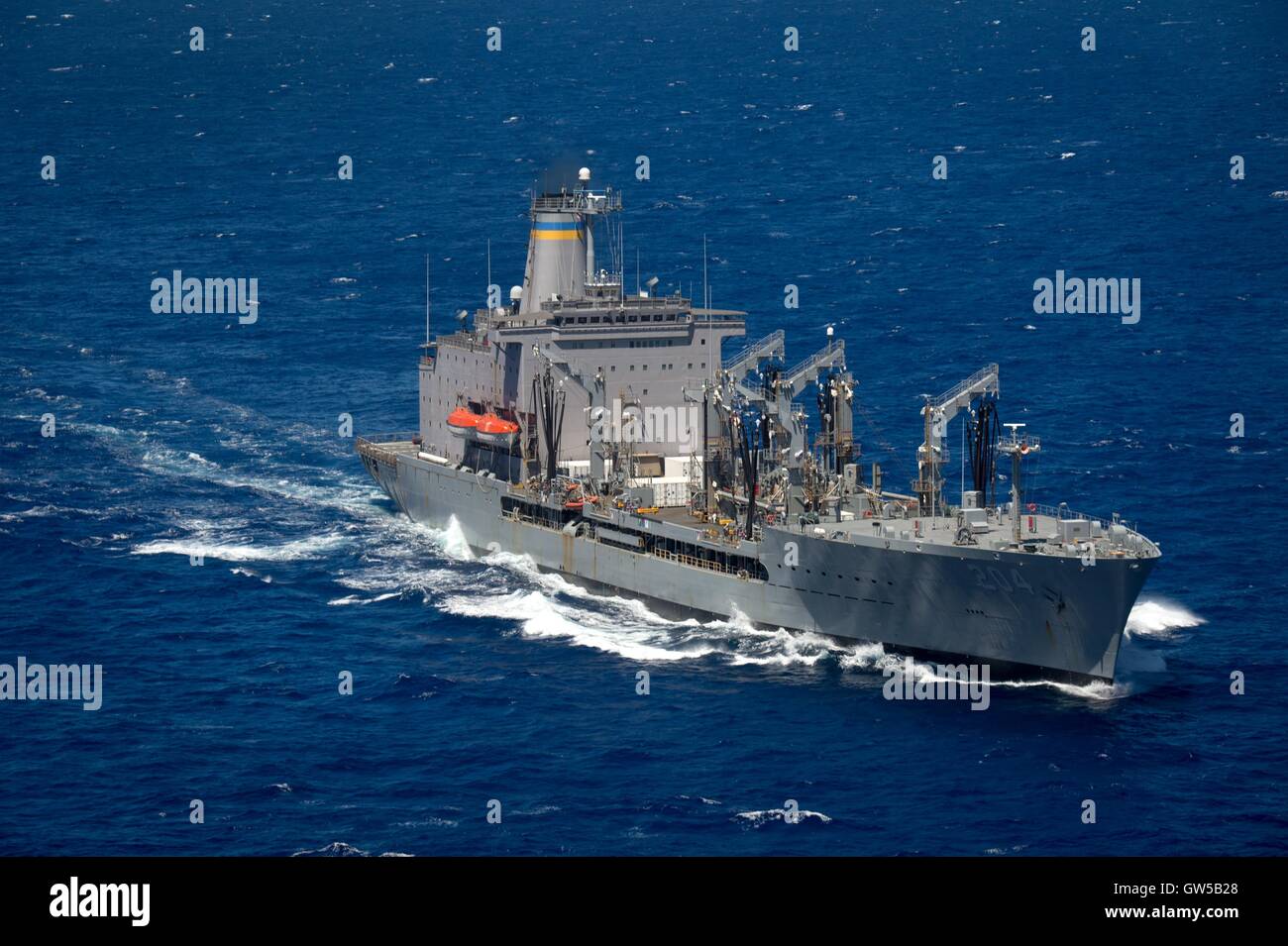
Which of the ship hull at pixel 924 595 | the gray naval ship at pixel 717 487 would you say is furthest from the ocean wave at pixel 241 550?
the ship hull at pixel 924 595

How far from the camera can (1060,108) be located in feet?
504

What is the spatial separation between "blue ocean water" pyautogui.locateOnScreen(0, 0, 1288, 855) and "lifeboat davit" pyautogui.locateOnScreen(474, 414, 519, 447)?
5.18m

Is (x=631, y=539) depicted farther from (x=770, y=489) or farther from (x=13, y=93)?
(x=13, y=93)

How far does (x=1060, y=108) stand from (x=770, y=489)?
3345 inches

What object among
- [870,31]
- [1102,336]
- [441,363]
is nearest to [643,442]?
[441,363]

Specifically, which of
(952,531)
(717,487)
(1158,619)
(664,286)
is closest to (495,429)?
(717,487)

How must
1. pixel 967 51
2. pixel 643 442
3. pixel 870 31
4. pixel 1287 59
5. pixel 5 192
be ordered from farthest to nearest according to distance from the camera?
pixel 870 31
pixel 967 51
pixel 1287 59
pixel 5 192
pixel 643 442

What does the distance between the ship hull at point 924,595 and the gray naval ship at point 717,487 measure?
73 millimetres

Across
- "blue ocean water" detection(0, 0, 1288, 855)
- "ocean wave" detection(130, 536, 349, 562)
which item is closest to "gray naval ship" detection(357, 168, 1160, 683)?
"blue ocean water" detection(0, 0, 1288, 855)

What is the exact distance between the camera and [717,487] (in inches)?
3145

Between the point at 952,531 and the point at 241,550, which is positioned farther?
the point at 241,550

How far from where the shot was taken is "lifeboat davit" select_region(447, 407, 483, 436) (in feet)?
286

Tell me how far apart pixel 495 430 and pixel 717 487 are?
1094cm

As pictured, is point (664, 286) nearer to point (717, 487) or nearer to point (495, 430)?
point (495, 430)
